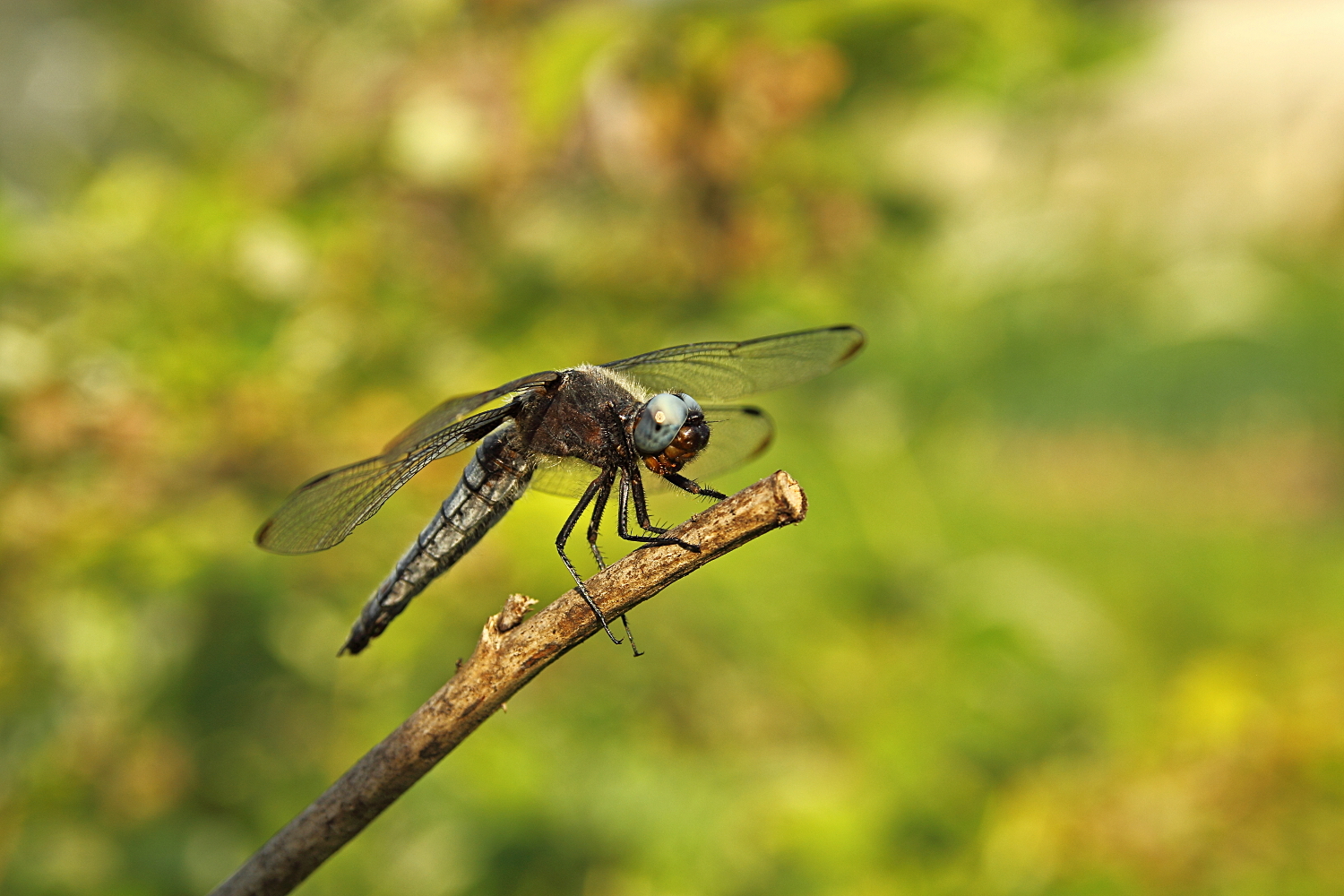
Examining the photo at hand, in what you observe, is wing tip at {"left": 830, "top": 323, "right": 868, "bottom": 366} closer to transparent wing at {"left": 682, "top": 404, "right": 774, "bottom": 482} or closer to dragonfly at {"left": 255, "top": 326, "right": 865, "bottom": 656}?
dragonfly at {"left": 255, "top": 326, "right": 865, "bottom": 656}

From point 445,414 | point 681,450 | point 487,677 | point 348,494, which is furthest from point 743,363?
point 487,677

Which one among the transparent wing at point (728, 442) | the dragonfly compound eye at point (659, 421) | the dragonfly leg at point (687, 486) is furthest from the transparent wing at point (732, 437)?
the dragonfly compound eye at point (659, 421)

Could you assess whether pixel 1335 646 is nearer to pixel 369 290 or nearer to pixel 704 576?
pixel 704 576

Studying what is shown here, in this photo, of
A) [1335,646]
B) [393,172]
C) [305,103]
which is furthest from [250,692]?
[1335,646]

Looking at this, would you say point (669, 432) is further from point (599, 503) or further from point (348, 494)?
point (348, 494)

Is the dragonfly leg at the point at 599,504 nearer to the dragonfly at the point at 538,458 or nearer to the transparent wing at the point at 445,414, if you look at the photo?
the dragonfly at the point at 538,458

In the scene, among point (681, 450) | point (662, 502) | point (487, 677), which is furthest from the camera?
point (662, 502)
